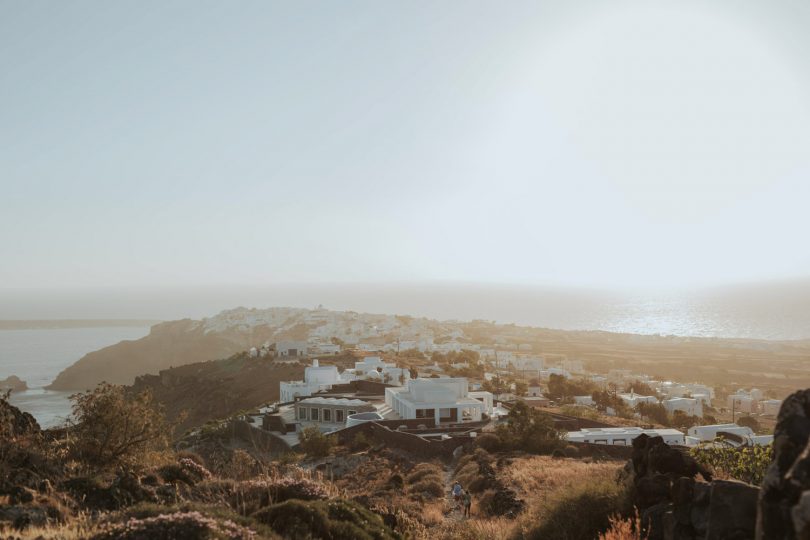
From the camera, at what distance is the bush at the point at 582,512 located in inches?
343

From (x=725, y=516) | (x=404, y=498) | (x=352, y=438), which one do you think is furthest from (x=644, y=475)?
(x=352, y=438)

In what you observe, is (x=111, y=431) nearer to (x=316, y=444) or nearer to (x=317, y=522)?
(x=317, y=522)

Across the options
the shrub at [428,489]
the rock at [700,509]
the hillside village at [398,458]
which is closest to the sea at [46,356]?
the hillside village at [398,458]

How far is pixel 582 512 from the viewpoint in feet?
29.7

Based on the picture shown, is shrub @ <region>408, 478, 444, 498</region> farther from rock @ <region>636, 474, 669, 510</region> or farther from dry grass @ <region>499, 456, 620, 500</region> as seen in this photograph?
rock @ <region>636, 474, 669, 510</region>

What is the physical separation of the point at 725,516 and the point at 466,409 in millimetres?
27694

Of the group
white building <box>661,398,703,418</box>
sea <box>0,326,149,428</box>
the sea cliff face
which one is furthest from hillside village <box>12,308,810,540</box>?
the sea cliff face

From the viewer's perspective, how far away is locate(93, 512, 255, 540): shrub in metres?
6.01

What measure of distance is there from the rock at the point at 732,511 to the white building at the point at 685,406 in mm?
41638

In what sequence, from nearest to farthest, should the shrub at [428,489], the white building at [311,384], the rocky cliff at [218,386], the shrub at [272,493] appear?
the shrub at [272,493]
the shrub at [428,489]
the white building at [311,384]
the rocky cliff at [218,386]

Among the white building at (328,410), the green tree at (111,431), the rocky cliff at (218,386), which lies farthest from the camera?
the rocky cliff at (218,386)

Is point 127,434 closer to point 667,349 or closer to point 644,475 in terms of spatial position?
point 644,475

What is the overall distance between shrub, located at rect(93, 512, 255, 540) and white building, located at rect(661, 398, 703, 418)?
1713 inches

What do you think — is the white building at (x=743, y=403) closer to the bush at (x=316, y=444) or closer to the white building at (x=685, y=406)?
the white building at (x=685, y=406)
